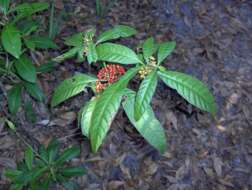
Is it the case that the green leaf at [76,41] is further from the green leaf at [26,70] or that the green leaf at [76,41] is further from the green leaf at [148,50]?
the green leaf at [26,70]

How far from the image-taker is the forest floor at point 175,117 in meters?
2.89

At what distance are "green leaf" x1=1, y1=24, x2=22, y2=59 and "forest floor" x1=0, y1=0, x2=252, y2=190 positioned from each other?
1131 millimetres

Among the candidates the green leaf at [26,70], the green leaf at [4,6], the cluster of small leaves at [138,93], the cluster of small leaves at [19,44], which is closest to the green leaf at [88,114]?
the cluster of small leaves at [138,93]

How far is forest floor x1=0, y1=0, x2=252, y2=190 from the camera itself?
9.48 feet

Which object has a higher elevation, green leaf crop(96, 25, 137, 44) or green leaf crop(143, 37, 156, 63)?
green leaf crop(96, 25, 137, 44)

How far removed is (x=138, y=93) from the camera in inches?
53.1

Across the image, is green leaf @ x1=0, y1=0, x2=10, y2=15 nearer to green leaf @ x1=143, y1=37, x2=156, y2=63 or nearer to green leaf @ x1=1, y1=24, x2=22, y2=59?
green leaf @ x1=1, y1=24, x2=22, y2=59

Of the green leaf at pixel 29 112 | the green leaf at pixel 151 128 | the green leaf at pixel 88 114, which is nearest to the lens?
the green leaf at pixel 151 128

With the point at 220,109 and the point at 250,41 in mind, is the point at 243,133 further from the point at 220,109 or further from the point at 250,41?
the point at 250,41

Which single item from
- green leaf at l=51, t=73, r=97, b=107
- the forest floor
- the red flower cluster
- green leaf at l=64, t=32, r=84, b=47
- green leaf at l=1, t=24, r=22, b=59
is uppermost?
green leaf at l=64, t=32, r=84, b=47

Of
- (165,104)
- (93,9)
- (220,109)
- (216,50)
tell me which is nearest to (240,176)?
(220,109)

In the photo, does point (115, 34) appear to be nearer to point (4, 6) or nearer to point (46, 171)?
point (4, 6)

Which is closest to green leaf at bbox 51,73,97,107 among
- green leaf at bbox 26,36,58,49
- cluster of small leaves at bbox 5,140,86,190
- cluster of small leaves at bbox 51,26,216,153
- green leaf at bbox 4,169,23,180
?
cluster of small leaves at bbox 51,26,216,153

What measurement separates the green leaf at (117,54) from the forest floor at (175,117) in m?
1.43
